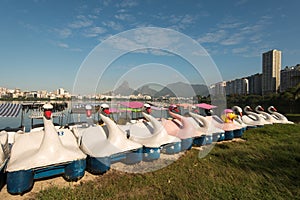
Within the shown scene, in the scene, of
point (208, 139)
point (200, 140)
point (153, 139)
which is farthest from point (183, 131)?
point (153, 139)

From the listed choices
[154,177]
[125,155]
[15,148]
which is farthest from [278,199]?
[15,148]

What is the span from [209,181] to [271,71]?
137ft

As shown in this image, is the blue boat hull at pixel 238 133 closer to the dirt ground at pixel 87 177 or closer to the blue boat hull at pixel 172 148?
the dirt ground at pixel 87 177

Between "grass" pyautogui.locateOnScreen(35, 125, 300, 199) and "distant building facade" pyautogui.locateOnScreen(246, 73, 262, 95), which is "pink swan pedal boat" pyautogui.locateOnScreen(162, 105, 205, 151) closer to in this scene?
"grass" pyautogui.locateOnScreen(35, 125, 300, 199)

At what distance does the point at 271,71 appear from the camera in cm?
3838

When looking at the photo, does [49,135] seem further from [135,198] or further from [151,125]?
[151,125]

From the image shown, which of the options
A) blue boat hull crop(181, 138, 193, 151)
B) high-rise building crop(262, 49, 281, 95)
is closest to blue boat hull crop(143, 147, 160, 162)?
blue boat hull crop(181, 138, 193, 151)

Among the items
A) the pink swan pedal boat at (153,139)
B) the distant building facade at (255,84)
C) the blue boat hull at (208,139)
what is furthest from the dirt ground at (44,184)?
the distant building facade at (255,84)

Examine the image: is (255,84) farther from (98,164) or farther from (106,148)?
(98,164)

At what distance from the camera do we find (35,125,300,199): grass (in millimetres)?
3482

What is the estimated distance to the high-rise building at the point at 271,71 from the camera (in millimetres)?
37825

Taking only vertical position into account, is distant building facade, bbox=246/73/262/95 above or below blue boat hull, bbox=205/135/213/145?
above

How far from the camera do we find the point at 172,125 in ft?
20.8

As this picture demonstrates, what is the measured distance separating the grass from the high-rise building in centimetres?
3717
